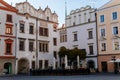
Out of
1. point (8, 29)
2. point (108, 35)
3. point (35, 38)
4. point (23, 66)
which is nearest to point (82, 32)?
point (108, 35)

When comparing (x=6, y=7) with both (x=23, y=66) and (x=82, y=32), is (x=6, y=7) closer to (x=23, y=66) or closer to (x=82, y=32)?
(x=23, y=66)

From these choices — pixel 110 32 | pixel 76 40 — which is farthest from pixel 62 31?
pixel 110 32

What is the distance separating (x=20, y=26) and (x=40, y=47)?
620 cm

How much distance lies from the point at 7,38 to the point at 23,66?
22.3 ft

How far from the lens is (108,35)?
4488cm

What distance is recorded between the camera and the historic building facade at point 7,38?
38562 mm

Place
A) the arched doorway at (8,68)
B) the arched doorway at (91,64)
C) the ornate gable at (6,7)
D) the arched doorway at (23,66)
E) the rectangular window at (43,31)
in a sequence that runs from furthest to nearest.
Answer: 1. the arched doorway at (91,64)
2. the rectangular window at (43,31)
3. the arched doorway at (23,66)
4. the arched doorway at (8,68)
5. the ornate gable at (6,7)

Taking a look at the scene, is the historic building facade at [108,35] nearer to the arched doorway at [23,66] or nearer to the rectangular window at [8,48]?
the arched doorway at [23,66]

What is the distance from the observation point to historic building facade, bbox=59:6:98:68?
47344 millimetres

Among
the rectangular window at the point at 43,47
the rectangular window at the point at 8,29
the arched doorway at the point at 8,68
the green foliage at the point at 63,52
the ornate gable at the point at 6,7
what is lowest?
the arched doorway at the point at 8,68

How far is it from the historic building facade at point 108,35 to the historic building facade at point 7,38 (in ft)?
55.2

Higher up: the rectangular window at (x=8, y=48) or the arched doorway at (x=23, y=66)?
the rectangular window at (x=8, y=48)

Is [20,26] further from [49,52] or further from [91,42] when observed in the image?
[91,42]

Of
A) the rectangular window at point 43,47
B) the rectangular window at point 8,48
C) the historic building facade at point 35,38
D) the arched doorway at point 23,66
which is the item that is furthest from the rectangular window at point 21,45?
the rectangular window at point 43,47
